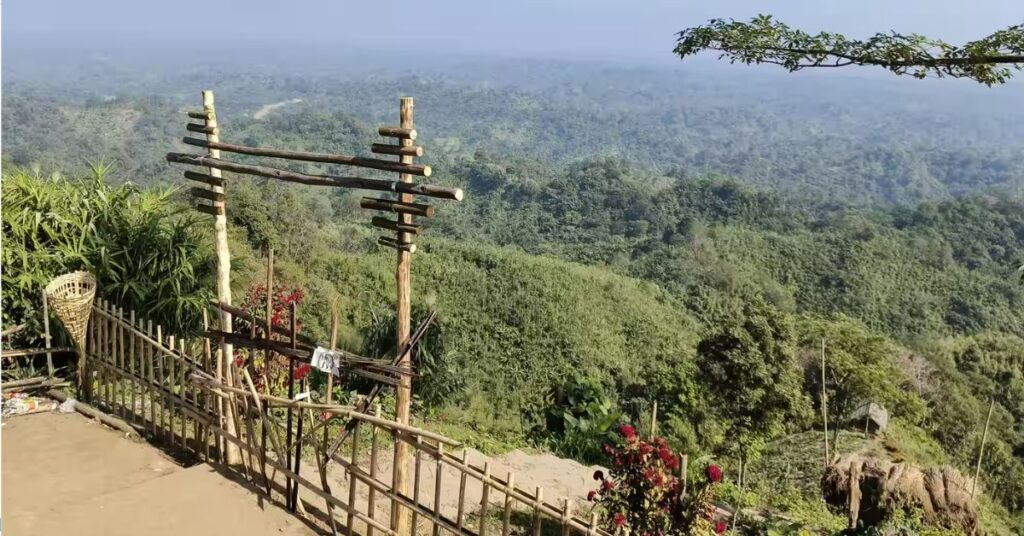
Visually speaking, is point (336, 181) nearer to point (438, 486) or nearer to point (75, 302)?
point (438, 486)

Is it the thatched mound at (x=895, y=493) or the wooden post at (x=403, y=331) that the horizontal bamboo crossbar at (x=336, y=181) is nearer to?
the wooden post at (x=403, y=331)

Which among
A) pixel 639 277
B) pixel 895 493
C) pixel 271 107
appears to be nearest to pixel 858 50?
pixel 895 493

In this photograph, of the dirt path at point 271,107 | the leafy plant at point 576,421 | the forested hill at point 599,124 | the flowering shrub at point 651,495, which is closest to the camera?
the flowering shrub at point 651,495

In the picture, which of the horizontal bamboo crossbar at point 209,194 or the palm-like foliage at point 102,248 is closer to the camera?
the horizontal bamboo crossbar at point 209,194

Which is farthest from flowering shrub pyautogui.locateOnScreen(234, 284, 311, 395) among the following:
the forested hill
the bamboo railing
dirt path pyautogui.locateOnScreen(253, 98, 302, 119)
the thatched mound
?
dirt path pyautogui.locateOnScreen(253, 98, 302, 119)

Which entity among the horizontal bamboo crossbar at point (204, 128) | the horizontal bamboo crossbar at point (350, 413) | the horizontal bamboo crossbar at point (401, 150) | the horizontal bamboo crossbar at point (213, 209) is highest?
the horizontal bamboo crossbar at point (401, 150)

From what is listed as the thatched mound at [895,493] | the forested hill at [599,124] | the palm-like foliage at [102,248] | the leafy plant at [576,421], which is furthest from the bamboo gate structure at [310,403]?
the forested hill at [599,124]

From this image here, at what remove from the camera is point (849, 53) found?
466 cm

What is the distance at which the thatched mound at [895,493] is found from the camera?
183 inches

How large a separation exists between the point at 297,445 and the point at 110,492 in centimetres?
94

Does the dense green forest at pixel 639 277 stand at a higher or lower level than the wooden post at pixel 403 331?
lower

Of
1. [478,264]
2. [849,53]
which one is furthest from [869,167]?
[849,53]

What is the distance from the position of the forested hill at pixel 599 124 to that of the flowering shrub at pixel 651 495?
2949 centimetres

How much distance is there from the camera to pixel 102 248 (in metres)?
4.89
